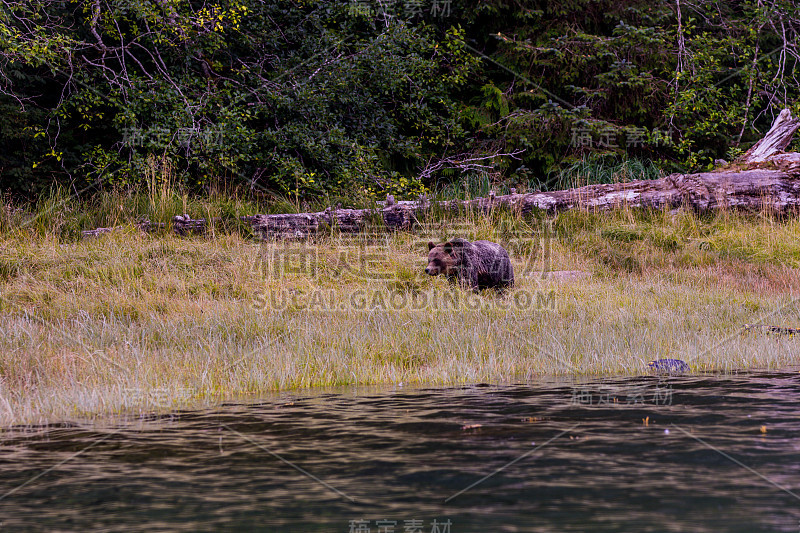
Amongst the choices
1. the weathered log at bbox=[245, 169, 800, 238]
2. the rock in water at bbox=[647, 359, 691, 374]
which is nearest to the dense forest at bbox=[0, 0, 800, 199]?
the weathered log at bbox=[245, 169, 800, 238]

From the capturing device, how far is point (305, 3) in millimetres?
18891

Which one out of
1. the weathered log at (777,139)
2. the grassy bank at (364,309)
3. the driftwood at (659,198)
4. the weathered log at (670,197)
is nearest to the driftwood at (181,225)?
the grassy bank at (364,309)

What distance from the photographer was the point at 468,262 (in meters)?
11.1

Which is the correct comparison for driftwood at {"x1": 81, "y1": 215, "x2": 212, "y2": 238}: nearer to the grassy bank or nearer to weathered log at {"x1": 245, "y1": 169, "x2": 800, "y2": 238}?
the grassy bank

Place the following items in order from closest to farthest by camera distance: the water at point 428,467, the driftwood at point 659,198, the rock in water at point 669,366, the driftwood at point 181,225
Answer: the water at point 428,467 < the rock in water at point 669,366 < the driftwood at point 181,225 < the driftwood at point 659,198

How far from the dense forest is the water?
38.5 feet

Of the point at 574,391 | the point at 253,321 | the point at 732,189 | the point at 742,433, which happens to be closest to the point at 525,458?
the point at 742,433

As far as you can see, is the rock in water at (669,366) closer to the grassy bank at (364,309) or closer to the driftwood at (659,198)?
the grassy bank at (364,309)

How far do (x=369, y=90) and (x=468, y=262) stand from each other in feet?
28.3

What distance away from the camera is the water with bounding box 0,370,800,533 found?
9.24ft

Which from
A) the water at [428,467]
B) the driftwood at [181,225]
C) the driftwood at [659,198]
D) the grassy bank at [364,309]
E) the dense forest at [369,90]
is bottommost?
the water at [428,467]

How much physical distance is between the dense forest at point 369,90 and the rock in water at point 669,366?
32.9 ft

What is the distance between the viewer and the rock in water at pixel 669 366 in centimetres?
691

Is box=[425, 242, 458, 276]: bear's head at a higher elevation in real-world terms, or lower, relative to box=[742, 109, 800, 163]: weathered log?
lower
